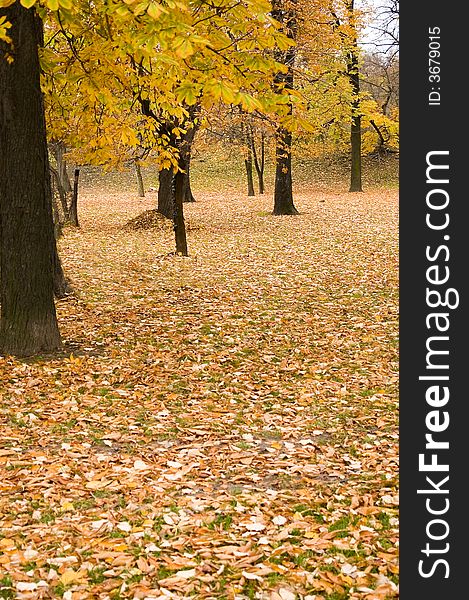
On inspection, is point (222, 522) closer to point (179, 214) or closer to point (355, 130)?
point (179, 214)

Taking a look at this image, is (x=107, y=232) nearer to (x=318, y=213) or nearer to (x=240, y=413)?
(x=318, y=213)

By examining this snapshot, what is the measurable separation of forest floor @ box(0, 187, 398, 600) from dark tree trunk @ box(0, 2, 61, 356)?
41cm

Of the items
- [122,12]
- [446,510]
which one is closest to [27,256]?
[122,12]

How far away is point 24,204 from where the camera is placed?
7344mm

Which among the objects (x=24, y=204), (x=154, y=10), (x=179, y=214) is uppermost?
(x=154, y=10)

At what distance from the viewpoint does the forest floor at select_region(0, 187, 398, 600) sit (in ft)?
12.3

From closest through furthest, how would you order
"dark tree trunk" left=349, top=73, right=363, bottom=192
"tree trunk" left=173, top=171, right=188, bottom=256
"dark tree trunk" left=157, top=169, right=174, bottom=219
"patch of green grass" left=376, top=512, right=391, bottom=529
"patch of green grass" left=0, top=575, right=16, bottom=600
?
"patch of green grass" left=0, top=575, right=16, bottom=600, "patch of green grass" left=376, top=512, right=391, bottom=529, "tree trunk" left=173, top=171, right=188, bottom=256, "dark tree trunk" left=157, top=169, right=174, bottom=219, "dark tree trunk" left=349, top=73, right=363, bottom=192

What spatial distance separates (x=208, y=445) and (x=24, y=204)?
3509mm

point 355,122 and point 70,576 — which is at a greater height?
point 355,122

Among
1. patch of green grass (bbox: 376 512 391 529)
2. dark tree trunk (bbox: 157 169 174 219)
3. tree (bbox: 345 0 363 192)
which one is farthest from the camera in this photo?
tree (bbox: 345 0 363 192)

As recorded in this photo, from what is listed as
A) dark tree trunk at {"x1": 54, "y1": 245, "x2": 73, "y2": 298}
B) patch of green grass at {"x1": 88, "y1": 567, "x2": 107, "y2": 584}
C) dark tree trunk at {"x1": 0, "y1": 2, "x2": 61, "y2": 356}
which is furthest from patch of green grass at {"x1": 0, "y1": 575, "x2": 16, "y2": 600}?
dark tree trunk at {"x1": 54, "y1": 245, "x2": 73, "y2": 298}

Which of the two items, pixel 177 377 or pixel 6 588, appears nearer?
pixel 6 588

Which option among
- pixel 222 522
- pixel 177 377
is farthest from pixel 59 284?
pixel 222 522

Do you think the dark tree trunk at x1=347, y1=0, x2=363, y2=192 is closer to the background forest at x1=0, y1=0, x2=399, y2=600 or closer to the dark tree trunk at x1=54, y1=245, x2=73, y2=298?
the background forest at x1=0, y1=0, x2=399, y2=600
